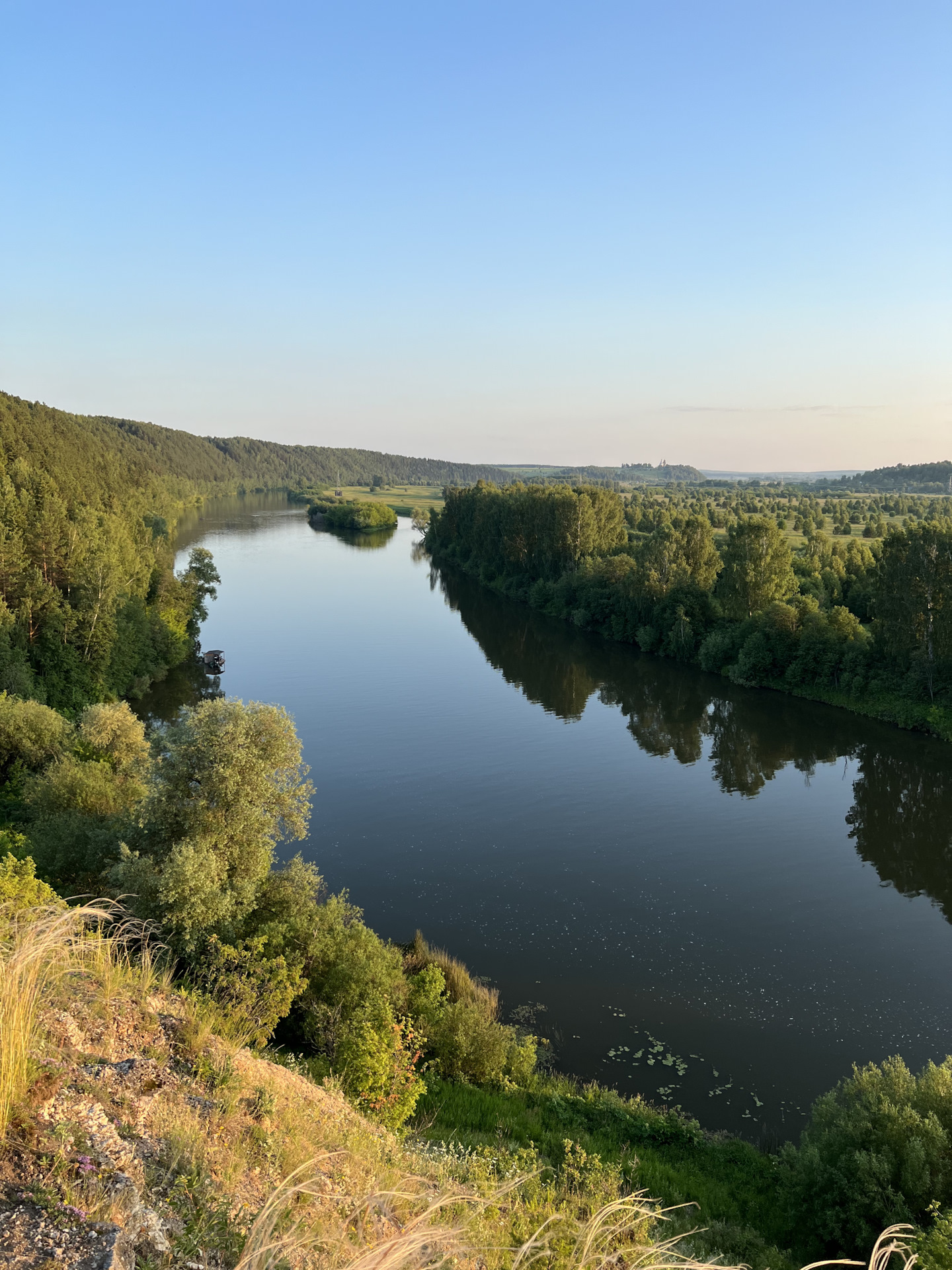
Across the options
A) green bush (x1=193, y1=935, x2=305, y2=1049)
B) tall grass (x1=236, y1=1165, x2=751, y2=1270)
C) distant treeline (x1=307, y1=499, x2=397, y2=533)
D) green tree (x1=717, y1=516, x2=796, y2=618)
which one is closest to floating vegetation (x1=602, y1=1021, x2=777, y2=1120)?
green bush (x1=193, y1=935, x2=305, y2=1049)

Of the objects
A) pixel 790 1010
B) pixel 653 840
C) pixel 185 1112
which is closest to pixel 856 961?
pixel 790 1010

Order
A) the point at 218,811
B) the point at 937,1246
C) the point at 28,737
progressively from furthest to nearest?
the point at 28,737 < the point at 218,811 < the point at 937,1246

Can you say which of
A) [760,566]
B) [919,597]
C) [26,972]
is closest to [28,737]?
[26,972]

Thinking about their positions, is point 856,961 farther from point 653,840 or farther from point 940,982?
point 653,840

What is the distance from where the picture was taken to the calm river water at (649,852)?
1825cm

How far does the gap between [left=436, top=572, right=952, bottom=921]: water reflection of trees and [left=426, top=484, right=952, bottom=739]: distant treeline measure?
2.02 metres

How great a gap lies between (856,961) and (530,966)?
948 cm

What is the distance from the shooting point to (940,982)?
20453 mm

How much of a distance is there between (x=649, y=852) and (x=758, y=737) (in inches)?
664

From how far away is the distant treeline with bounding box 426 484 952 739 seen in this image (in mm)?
41656

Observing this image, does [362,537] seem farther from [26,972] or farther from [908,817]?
[26,972]

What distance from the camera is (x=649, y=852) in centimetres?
2762

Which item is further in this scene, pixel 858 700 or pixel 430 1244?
pixel 858 700

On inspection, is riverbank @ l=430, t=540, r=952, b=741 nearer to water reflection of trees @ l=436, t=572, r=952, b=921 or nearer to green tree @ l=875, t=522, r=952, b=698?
water reflection of trees @ l=436, t=572, r=952, b=921
